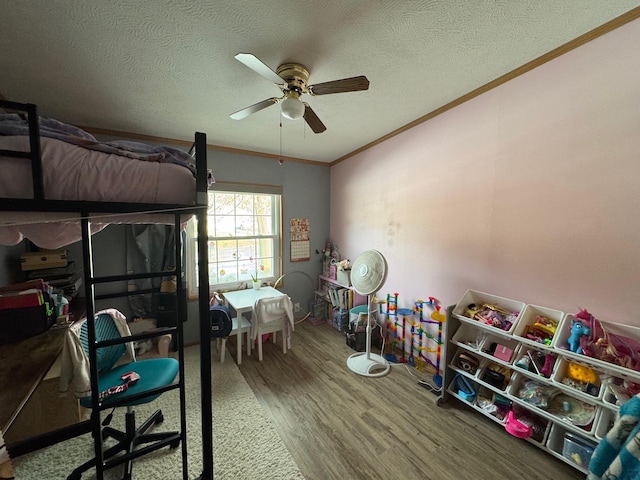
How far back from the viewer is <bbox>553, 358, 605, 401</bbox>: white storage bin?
1366 millimetres

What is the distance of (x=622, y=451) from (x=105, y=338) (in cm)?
261

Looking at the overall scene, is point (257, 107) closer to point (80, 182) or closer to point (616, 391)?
point (80, 182)

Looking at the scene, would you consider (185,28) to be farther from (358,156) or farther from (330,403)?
(330,403)

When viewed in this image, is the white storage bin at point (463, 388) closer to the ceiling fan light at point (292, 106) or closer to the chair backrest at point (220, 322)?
the chair backrest at point (220, 322)

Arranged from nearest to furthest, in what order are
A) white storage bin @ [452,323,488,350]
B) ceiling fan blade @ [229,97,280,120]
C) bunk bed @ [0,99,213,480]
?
bunk bed @ [0,99,213,480]
ceiling fan blade @ [229,97,280,120]
white storage bin @ [452,323,488,350]

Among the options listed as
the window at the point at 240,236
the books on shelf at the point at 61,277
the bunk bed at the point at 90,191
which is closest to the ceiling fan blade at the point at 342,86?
the bunk bed at the point at 90,191

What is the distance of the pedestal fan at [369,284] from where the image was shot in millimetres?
2395

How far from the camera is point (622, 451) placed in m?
0.91

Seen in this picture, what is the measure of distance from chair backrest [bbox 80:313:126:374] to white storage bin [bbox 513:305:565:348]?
2.62 m

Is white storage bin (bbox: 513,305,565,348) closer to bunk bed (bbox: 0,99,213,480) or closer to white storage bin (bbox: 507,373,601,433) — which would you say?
white storage bin (bbox: 507,373,601,433)

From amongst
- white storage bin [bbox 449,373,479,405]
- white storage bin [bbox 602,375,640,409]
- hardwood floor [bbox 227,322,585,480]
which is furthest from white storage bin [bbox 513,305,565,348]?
hardwood floor [bbox 227,322,585,480]

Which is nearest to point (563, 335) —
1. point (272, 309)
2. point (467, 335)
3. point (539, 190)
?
point (467, 335)

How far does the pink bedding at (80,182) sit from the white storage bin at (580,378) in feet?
7.57

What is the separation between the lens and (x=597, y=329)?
4.54 feet
